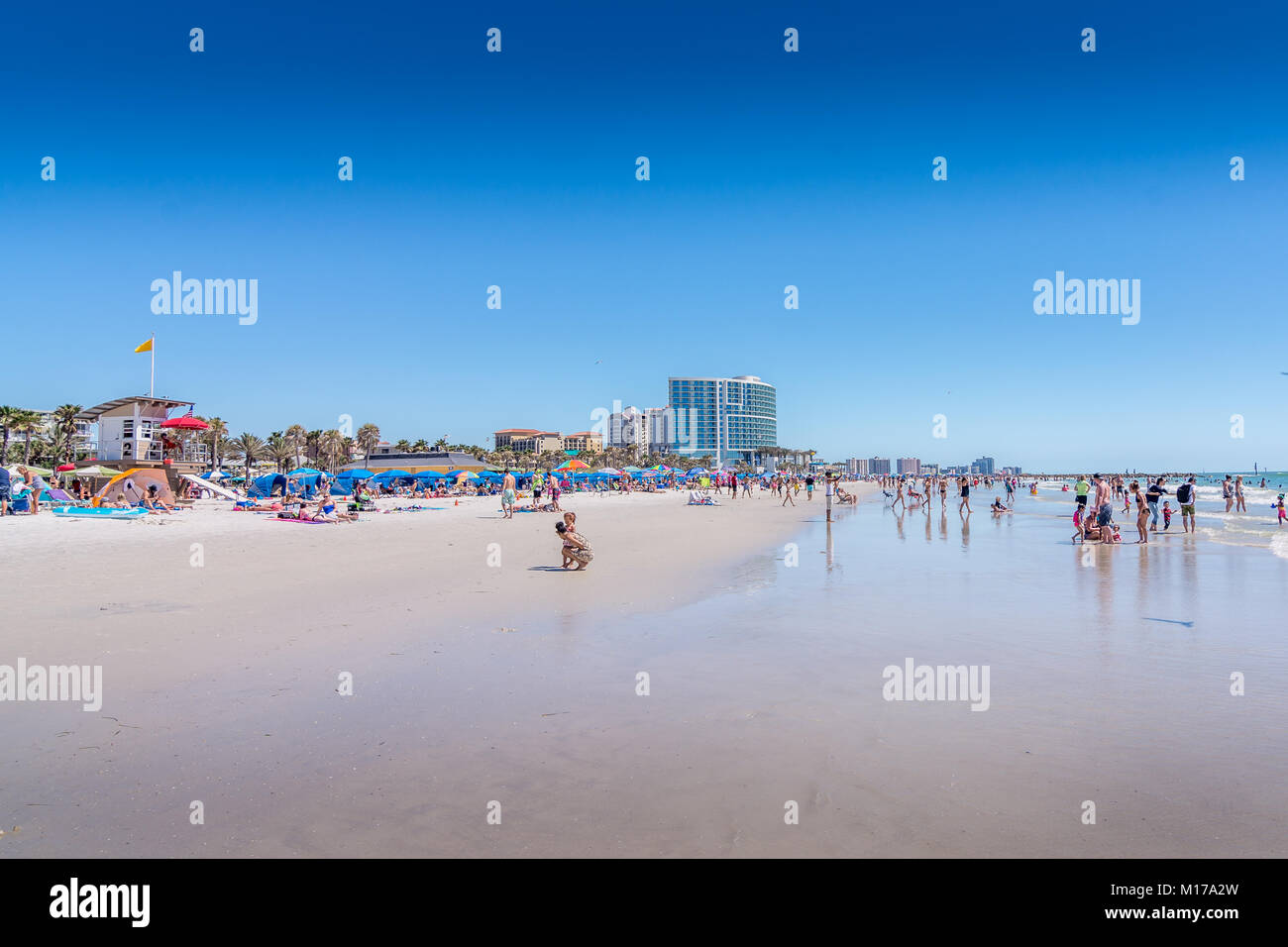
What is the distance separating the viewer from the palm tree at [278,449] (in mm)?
75394

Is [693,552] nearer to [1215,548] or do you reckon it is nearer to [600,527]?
[600,527]

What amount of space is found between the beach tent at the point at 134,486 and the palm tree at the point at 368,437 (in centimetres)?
6694

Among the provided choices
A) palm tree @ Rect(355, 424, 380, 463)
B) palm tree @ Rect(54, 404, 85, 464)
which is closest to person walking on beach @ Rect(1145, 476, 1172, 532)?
palm tree @ Rect(54, 404, 85, 464)

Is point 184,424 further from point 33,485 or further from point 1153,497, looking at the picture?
point 1153,497

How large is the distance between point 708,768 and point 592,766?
0.70 m

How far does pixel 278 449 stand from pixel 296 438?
5.65m

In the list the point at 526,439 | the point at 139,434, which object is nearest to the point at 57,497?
the point at 139,434

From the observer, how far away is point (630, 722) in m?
4.76

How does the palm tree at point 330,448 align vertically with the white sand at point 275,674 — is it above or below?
above

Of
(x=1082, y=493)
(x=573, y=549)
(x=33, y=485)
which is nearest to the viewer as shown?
(x=573, y=549)

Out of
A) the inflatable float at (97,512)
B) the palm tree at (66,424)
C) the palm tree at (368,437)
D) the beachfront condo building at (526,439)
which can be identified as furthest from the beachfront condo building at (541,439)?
the inflatable float at (97,512)

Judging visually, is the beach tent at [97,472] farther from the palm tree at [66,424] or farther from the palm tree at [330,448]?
the palm tree at [330,448]
